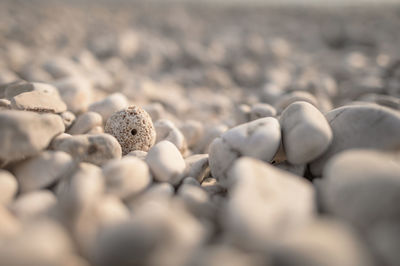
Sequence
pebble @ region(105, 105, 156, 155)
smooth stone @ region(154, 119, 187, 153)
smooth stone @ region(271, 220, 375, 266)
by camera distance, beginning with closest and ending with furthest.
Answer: smooth stone @ region(271, 220, 375, 266) < pebble @ region(105, 105, 156, 155) < smooth stone @ region(154, 119, 187, 153)

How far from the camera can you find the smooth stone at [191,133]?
7.06 ft

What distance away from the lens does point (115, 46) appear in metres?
4.98

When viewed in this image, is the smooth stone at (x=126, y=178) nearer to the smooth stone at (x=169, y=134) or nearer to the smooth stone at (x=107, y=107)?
the smooth stone at (x=169, y=134)

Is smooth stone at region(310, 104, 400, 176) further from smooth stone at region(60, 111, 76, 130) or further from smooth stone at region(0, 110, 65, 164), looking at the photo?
smooth stone at region(60, 111, 76, 130)

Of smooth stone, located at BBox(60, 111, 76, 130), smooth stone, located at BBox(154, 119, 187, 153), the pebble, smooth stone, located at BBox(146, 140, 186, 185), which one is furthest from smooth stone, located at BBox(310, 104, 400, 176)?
smooth stone, located at BBox(60, 111, 76, 130)

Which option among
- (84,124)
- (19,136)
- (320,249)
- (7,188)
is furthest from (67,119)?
(320,249)

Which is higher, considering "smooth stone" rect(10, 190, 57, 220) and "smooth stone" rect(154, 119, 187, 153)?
"smooth stone" rect(10, 190, 57, 220)

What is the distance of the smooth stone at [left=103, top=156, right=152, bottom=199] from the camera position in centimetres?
119

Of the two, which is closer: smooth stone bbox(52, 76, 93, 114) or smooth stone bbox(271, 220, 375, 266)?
smooth stone bbox(271, 220, 375, 266)

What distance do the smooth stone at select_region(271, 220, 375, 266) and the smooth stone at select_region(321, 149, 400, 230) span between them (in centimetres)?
13

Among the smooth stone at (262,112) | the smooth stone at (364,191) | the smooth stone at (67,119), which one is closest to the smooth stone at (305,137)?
the smooth stone at (364,191)

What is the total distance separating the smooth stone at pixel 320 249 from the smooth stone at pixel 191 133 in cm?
135

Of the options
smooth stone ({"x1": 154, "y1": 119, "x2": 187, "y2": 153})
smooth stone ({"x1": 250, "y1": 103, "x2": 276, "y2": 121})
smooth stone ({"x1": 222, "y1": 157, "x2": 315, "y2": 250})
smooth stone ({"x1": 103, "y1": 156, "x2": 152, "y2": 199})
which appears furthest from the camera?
smooth stone ({"x1": 250, "y1": 103, "x2": 276, "y2": 121})

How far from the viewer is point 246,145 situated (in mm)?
1354
